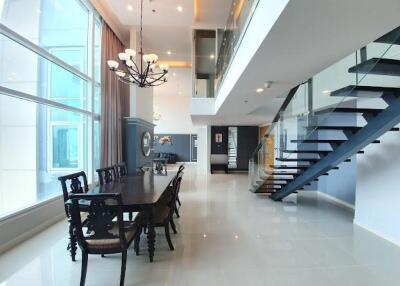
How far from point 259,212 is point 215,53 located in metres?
5.27

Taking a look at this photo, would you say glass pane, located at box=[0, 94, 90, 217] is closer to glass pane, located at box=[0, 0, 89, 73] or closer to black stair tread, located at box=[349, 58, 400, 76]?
glass pane, located at box=[0, 0, 89, 73]

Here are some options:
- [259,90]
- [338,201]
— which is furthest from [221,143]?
[259,90]

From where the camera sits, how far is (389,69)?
2.92 metres

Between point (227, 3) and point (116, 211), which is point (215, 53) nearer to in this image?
point (227, 3)

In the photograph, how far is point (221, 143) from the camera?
42.3ft

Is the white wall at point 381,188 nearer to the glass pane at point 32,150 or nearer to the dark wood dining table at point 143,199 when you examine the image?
the dark wood dining table at point 143,199

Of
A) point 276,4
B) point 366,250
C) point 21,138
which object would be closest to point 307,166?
point 366,250

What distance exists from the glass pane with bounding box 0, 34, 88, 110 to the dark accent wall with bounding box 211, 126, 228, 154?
24.8 feet

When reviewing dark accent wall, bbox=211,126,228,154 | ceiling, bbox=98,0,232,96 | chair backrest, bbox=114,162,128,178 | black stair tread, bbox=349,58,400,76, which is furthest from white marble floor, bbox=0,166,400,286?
dark accent wall, bbox=211,126,228,154

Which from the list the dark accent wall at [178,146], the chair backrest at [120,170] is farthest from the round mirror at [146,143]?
the dark accent wall at [178,146]

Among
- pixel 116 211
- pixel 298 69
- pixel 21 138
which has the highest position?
pixel 298 69

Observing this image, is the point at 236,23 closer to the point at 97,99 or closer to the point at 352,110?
the point at 352,110

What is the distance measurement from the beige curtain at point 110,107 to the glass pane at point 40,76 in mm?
570

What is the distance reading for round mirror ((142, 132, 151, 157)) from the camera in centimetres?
818
